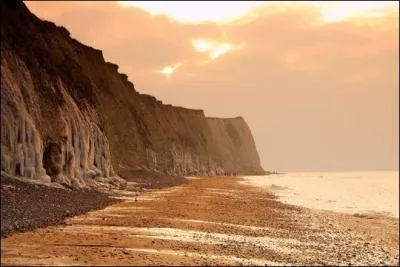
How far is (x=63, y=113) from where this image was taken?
3853 centimetres

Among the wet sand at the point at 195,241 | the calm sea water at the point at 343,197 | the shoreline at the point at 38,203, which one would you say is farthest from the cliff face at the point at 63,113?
the calm sea water at the point at 343,197

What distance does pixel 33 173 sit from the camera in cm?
2914

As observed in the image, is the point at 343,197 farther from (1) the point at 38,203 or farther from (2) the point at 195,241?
(2) the point at 195,241

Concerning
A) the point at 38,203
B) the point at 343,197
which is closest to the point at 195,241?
the point at 38,203

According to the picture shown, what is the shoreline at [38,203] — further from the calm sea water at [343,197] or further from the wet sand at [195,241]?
the calm sea water at [343,197]

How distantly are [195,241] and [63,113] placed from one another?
24.2m

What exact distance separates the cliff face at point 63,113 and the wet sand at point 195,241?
720 centimetres

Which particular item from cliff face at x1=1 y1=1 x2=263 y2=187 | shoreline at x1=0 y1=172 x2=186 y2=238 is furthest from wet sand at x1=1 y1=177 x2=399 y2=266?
cliff face at x1=1 y1=1 x2=263 y2=187

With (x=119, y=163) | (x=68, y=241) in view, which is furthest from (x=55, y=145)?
(x=119, y=163)

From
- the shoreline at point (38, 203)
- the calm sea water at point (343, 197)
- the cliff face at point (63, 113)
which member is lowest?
the calm sea water at point (343, 197)

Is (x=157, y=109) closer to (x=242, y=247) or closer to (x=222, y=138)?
(x=222, y=138)

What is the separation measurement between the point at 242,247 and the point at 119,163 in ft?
183

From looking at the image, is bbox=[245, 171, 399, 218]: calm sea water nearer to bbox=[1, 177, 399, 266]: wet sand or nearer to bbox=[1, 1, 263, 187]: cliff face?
bbox=[1, 177, 399, 266]: wet sand

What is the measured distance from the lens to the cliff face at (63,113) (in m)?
29.1
